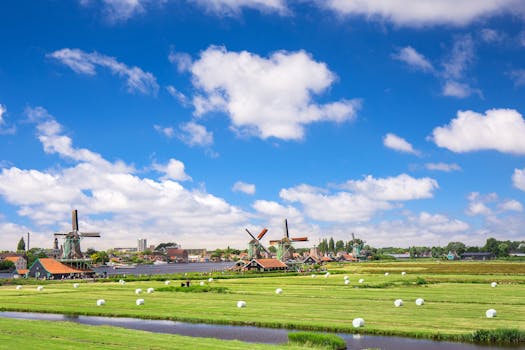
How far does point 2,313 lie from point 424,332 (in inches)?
A: 1307

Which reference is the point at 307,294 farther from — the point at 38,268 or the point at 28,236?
the point at 28,236

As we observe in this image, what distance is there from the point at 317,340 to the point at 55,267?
83653mm

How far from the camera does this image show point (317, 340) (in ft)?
83.0

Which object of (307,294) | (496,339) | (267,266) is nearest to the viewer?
(496,339)

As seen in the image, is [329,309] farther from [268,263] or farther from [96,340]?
[268,263]

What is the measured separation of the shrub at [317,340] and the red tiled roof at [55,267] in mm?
79898

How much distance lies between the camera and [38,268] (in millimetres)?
95812

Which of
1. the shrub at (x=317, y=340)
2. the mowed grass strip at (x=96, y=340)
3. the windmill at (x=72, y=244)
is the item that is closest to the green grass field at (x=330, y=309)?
the shrub at (x=317, y=340)

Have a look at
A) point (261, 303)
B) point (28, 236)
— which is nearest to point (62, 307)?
point (261, 303)

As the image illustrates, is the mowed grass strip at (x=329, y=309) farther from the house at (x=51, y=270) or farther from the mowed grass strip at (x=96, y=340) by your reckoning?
the house at (x=51, y=270)

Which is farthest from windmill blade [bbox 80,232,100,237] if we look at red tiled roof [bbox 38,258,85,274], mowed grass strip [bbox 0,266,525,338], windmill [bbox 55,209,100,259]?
mowed grass strip [bbox 0,266,525,338]

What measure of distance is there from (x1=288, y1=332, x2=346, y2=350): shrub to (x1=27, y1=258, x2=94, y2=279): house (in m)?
79.8

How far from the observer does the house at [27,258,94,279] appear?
3718 inches

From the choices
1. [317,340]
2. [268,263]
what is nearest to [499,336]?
[317,340]
